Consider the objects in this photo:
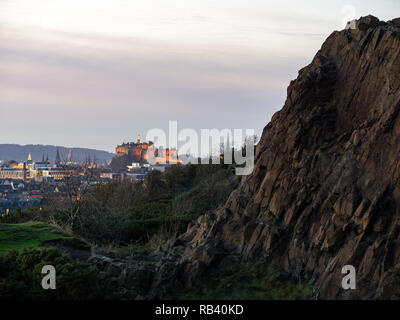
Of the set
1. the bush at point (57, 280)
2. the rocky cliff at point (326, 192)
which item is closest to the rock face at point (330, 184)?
the rocky cliff at point (326, 192)

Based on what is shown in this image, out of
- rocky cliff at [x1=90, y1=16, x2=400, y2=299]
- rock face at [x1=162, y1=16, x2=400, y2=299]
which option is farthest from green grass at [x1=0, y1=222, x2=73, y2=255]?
rock face at [x1=162, y1=16, x2=400, y2=299]

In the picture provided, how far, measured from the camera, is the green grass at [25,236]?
68.6 ft

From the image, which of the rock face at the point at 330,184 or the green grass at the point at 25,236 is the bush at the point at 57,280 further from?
the green grass at the point at 25,236

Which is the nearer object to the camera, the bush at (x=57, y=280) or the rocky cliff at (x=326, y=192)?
the bush at (x=57, y=280)

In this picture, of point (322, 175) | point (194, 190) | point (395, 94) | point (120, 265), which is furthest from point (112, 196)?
point (395, 94)

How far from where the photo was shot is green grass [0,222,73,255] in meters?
20.9

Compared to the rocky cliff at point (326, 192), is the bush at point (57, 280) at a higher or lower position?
lower

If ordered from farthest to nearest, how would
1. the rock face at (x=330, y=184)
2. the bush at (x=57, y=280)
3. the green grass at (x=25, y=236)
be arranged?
the green grass at (x=25, y=236) → the rock face at (x=330, y=184) → the bush at (x=57, y=280)

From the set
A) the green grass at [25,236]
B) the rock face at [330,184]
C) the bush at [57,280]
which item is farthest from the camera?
the green grass at [25,236]

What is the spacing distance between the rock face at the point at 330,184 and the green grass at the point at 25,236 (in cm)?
487

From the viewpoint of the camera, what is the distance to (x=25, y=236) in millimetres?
22266
